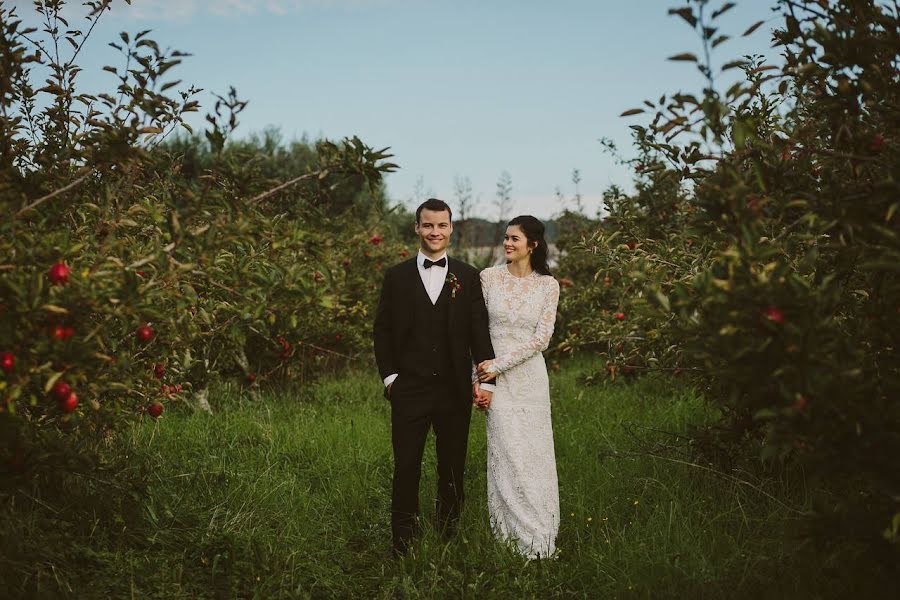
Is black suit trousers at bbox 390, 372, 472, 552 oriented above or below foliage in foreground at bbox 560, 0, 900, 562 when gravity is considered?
below

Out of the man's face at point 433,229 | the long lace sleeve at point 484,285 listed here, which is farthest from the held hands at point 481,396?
the man's face at point 433,229

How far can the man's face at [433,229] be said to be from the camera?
14.2ft

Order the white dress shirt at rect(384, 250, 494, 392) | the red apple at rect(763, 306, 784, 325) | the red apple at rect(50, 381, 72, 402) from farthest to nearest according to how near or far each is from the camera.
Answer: the white dress shirt at rect(384, 250, 494, 392), the red apple at rect(50, 381, 72, 402), the red apple at rect(763, 306, 784, 325)

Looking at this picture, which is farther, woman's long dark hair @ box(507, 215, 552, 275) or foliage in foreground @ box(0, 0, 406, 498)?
woman's long dark hair @ box(507, 215, 552, 275)

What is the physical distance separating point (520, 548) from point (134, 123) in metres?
3.01

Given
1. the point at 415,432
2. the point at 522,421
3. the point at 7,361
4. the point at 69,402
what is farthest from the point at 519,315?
the point at 7,361

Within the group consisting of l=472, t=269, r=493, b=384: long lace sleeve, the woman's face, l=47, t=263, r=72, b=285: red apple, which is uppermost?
the woman's face

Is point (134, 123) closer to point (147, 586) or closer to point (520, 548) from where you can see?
point (147, 586)

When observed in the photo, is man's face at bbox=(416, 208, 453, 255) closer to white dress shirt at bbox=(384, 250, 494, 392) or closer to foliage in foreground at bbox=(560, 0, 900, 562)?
white dress shirt at bbox=(384, 250, 494, 392)

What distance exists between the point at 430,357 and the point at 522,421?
677 mm

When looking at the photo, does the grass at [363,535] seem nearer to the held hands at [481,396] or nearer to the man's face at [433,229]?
the held hands at [481,396]

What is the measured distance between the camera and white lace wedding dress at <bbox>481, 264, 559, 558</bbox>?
14.0 ft

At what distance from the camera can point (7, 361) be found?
2406 mm

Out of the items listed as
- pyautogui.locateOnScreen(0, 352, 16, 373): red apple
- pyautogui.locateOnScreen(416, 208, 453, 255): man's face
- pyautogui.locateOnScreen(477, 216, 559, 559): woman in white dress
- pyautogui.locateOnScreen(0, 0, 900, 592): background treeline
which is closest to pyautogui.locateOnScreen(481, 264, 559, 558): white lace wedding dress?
pyautogui.locateOnScreen(477, 216, 559, 559): woman in white dress
